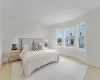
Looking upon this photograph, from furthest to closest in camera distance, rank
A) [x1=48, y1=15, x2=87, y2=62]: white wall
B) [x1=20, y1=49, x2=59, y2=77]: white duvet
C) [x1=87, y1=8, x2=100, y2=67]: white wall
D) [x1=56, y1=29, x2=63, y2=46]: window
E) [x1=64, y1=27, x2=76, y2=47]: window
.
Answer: [x1=56, y1=29, x2=63, y2=46]: window < [x1=64, y1=27, x2=76, y2=47]: window < [x1=48, y1=15, x2=87, y2=62]: white wall < [x1=87, y1=8, x2=100, y2=67]: white wall < [x1=20, y1=49, x2=59, y2=77]: white duvet

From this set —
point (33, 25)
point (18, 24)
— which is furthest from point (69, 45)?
point (18, 24)

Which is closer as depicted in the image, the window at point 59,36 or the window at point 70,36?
the window at point 70,36

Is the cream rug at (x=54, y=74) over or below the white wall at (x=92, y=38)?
below

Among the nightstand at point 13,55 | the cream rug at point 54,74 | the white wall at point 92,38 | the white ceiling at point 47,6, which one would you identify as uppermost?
the white ceiling at point 47,6

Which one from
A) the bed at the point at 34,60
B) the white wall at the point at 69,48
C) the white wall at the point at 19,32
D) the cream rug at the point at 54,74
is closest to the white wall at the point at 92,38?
the white wall at the point at 69,48

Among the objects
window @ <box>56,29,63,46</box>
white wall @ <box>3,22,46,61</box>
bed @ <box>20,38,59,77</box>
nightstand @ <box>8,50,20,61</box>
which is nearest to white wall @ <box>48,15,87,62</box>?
window @ <box>56,29,63,46</box>

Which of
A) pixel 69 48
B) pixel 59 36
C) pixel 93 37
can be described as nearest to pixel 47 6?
pixel 93 37

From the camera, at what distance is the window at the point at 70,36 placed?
17.2 feet

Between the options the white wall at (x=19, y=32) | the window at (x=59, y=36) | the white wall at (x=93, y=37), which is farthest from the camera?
the window at (x=59, y=36)

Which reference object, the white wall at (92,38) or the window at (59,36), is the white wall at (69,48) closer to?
the white wall at (92,38)

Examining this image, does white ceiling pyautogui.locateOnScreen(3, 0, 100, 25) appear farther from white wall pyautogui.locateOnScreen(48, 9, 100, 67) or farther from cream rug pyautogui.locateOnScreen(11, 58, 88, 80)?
cream rug pyautogui.locateOnScreen(11, 58, 88, 80)

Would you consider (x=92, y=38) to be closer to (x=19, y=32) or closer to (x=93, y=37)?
(x=93, y=37)

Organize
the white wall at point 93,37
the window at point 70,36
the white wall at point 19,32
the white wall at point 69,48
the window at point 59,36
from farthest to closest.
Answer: the window at point 59,36 → the window at point 70,36 → the white wall at point 19,32 → the white wall at point 69,48 → the white wall at point 93,37

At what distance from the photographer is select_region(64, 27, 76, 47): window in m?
5.25
